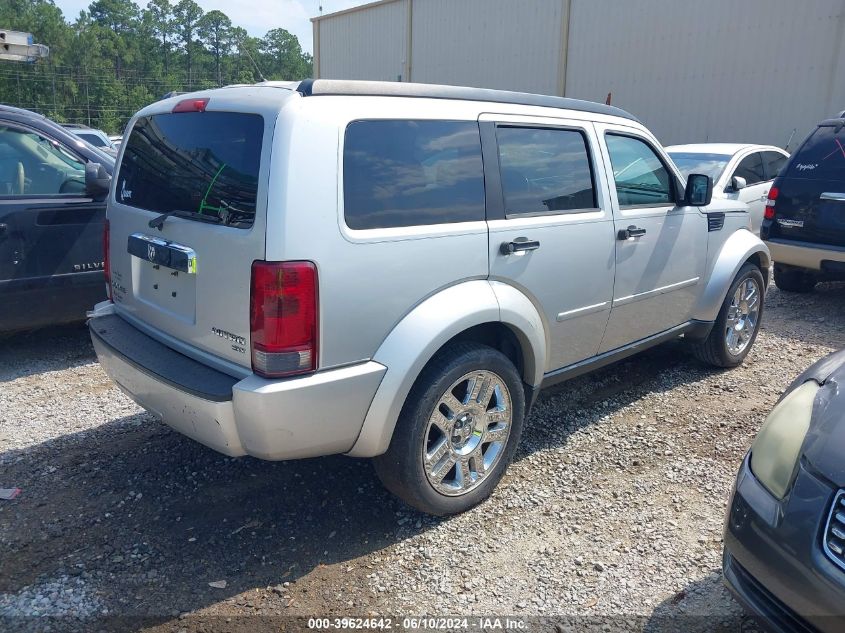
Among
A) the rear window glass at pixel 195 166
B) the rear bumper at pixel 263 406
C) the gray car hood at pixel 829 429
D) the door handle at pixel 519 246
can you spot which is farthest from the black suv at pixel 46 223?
the gray car hood at pixel 829 429

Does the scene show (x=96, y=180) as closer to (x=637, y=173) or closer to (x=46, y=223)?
(x=46, y=223)

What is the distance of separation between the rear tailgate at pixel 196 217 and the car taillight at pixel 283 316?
0.07 meters

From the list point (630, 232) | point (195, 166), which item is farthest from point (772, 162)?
point (195, 166)

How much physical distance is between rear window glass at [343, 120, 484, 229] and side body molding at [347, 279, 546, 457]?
360mm

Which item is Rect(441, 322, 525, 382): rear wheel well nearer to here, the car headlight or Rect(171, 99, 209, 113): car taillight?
the car headlight

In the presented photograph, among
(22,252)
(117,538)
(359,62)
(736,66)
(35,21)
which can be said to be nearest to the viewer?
(117,538)

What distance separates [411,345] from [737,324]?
11.6 ft

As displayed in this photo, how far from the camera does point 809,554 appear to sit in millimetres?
2008

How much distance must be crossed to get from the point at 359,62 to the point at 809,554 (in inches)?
985

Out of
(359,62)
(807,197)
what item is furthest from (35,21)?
(807,197)

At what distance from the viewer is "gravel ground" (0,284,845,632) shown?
2.68m

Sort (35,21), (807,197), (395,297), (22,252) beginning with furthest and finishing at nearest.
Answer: (35,21) < (807,197) < (22,252) < (395,297)

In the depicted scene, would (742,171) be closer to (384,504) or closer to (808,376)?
(808,376)

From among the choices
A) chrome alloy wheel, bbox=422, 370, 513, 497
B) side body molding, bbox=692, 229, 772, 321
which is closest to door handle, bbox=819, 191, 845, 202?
side body molding, bbox=692, 229, 772, 321
